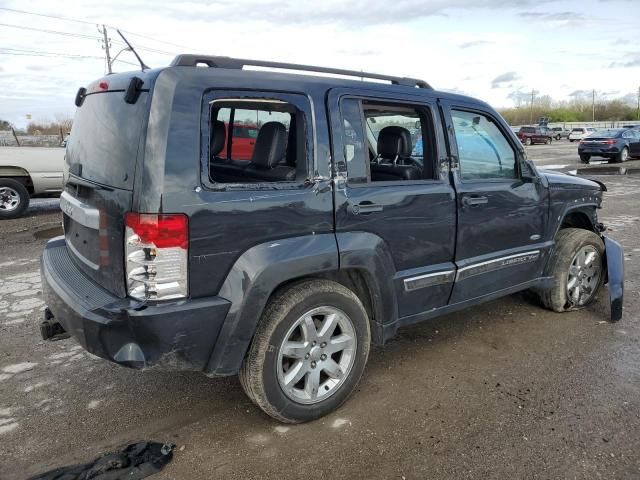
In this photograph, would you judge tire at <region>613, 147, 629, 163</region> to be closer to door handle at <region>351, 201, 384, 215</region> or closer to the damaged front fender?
the damaged front fender

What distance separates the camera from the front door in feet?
11.9

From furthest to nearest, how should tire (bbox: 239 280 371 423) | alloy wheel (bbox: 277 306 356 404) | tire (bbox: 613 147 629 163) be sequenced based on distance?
1. tire (bbox: 613 147 629 163)
2. alloy wheel (bbox: 277 306 356 404)
3. tire (bbox: 239 280 371 423)

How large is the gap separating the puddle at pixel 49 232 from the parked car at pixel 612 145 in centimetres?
2000

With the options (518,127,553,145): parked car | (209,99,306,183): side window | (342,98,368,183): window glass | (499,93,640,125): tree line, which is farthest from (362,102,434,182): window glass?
(499,93,640,125): tree line

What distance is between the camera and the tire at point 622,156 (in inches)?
850

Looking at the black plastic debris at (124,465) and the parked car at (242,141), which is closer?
the black plastic debris at (124,465)

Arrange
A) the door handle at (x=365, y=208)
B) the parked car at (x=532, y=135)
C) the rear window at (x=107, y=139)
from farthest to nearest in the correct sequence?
the parked car at (x=532, y=135) → the door handle at (x=365, y=208) → the rear window at (x=107, y=139)

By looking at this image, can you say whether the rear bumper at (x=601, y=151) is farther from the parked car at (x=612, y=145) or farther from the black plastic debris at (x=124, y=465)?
the black plastic debris at (x=124, y=465)

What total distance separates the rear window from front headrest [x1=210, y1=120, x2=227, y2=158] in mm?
756

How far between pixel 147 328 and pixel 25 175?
8.64 m

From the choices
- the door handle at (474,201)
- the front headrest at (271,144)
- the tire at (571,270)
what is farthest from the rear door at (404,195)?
the tire at (571,270)

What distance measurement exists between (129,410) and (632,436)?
2.83 m

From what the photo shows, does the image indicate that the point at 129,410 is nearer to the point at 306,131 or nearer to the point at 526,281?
the point at 306,131

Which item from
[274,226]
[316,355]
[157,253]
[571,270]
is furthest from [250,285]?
[571,270]
